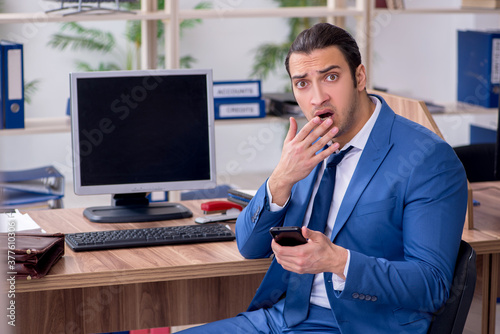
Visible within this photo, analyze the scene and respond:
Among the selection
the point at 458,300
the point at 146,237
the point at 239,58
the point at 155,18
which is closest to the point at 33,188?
the point at 155,18

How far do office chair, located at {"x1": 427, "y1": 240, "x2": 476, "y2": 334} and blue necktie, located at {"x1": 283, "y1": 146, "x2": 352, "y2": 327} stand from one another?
0.35 m

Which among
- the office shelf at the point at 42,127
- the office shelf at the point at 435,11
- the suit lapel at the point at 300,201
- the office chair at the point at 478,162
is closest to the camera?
the suit lapel at the point at 300,201

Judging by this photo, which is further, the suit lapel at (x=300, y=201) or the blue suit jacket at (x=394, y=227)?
the suit lapel at (x=300, y=201)

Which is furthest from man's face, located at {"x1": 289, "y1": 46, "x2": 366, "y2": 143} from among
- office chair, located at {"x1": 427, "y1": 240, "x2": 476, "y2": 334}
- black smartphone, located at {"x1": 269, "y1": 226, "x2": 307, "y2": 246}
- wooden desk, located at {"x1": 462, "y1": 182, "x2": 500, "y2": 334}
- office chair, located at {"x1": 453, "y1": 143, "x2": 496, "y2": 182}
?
office chair, located at {"x1": 453, "y1": 143, "x2": 496, "y2": 182}

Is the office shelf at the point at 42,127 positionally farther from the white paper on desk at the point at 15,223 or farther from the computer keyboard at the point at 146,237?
A: the computer keyboard at the point at 146,237

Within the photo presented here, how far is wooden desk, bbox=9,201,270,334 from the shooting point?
1.91m

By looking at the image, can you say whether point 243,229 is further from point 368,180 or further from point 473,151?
point 473,151

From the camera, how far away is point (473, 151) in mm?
3188

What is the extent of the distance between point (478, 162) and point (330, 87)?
5.08 ft

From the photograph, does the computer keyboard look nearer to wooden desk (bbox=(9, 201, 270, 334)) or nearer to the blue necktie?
wooden desk (bbox=(9, 201, 270, 334))

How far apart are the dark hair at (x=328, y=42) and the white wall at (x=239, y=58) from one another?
4055 millimetres

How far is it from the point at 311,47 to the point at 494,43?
2.56 m

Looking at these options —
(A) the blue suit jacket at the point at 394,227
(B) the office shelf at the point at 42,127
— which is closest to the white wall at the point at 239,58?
(B) the office shelf at the point at 42,127

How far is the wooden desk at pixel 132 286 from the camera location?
191 centimetres
